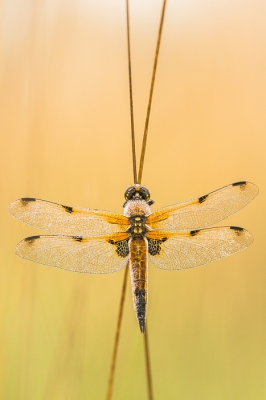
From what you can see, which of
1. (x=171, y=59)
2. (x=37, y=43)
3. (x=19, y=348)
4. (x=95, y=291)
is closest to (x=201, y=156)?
(x=171, y=59)

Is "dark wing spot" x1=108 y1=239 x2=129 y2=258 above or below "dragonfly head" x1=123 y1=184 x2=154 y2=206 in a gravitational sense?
below

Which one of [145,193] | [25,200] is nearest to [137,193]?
[145,193]

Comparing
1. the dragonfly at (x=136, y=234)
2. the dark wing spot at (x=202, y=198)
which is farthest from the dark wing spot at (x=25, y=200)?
the dark wing spot at (x=202, y=198)

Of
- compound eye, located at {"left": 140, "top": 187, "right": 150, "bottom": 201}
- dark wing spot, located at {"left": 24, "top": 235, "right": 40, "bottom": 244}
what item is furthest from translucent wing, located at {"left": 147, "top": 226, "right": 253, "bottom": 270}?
dark wing spot, located at {"left": 24, "top": 235, "right": 40, "bottom": 244}

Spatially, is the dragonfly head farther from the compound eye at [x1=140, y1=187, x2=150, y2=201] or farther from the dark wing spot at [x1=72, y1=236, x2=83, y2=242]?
the dark wing spot at [x1=72, y1=236, x2=83, y2=242]

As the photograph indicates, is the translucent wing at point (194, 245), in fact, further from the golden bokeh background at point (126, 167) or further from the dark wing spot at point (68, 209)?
the dark wing spot at point (68, 209)

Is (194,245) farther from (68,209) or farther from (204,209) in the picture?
(68,209)
